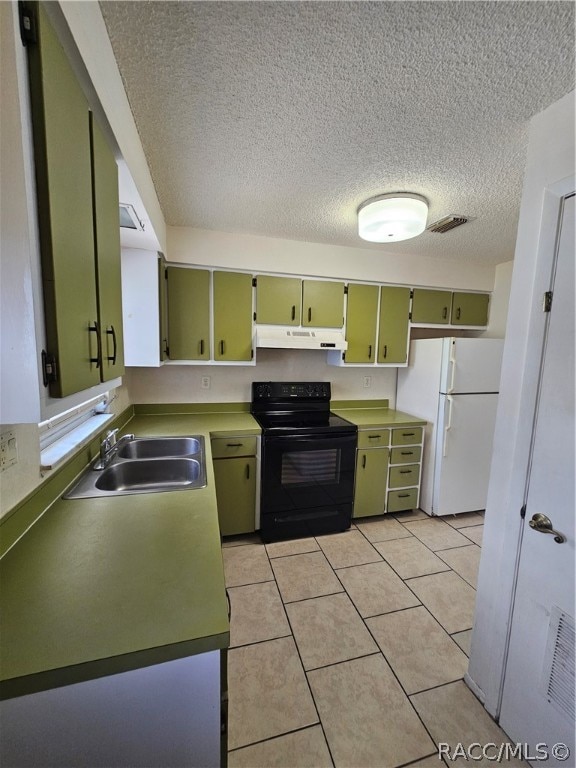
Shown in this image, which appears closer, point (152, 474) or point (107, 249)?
point (107, 249)

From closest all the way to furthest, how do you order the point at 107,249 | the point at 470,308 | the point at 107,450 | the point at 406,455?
1. the point at 107,249
2. the point at 107,450
3. the point at 406,455
4. the point at 470,308

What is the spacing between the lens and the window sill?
49.3 inches

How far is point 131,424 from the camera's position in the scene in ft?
8.17

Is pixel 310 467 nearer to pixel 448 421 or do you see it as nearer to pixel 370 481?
pixel 370 481

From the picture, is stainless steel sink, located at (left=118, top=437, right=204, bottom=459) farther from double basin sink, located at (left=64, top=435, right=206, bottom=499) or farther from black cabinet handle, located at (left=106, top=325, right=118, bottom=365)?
black cabinet handle, located at (left=106, top=325, right=118, bottom=365)

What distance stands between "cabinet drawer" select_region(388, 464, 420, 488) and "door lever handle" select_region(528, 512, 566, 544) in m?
1.75

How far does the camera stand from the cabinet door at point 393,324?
302cm

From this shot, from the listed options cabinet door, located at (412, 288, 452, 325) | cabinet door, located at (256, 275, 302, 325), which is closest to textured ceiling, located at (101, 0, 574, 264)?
cabinet door, located at (256, 275, 302, 325)

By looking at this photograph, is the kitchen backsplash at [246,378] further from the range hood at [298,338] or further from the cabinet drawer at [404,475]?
the cabinet drawer at [404,475]

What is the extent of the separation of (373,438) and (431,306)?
1.46m

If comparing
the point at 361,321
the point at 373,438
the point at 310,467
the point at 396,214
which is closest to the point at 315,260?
the point at 361,321

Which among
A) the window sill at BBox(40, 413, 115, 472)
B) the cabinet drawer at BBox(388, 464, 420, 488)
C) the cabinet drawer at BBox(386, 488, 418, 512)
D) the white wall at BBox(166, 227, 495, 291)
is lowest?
the cabinet drawer at BBox(386, 488, 418, 512)

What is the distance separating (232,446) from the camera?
2455 millimetres

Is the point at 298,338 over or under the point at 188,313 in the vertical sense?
under
